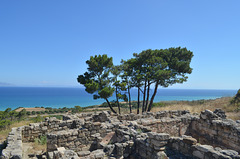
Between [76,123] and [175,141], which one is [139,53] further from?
[175,141]

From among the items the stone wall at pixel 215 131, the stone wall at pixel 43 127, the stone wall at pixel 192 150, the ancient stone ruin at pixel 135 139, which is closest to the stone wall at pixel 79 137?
the ancient stone ruin at pixel 135 139

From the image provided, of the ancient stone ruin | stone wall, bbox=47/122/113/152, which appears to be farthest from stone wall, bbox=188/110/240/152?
stone wall, bbox=47/122/113/152

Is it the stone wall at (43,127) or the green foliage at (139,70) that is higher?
the green foliage at (139,70)

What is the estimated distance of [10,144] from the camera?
7.66 metres

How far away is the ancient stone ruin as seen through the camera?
19.8ft

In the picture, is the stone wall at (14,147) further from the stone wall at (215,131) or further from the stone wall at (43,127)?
the stone wall at (215,131)

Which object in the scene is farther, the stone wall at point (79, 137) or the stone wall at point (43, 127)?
the stone wall at point (43, 127)

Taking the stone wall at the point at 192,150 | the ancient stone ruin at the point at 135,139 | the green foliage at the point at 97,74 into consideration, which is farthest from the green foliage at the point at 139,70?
the stone wall at the point at 192,150

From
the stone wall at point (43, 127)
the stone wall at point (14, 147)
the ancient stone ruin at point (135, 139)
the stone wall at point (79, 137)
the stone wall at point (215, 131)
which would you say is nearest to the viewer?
the ancient stone ruin at point (135, 139)

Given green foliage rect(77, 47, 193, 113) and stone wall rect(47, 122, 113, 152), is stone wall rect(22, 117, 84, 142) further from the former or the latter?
green foliage rect(77, 47, 193, 113)

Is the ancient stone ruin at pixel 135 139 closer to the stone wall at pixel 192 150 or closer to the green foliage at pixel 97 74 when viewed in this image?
the stone wall at pixel 192 150

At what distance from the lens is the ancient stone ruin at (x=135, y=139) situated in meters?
6.04

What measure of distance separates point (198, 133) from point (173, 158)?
6529mm

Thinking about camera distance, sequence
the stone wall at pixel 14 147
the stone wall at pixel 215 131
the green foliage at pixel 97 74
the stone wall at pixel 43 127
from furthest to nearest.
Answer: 1. the green foliage at pixel 97 74
2. the stone wall at pixel 43 127
3. the stone wall at pixel 215 131
4. the stone wall at pixel 14 147
